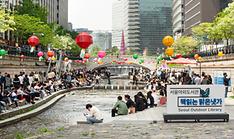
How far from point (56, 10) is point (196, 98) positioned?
133176 millimetres

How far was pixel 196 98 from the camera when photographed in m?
19.5

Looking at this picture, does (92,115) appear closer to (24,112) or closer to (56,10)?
(24,112)

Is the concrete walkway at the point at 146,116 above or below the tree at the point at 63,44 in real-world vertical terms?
below

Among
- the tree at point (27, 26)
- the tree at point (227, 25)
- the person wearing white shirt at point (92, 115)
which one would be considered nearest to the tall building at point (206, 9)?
the tree at point (227, 25)

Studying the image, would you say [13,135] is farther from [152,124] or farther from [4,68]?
[4,68]

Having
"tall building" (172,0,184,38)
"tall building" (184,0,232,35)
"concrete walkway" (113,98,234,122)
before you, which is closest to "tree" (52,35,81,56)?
"tall building" (184,0,232,35)

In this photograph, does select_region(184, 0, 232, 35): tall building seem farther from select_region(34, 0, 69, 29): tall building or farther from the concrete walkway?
the concrete walkway

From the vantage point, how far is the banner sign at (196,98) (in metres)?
19.5

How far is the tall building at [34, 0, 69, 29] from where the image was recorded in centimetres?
13350

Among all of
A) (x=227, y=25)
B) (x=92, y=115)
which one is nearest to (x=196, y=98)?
(x=92, y=115)

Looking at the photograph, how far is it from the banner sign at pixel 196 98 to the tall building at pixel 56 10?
4172 inches

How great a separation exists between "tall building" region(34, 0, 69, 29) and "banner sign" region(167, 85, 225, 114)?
10597cm

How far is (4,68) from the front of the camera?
4547 centimetres

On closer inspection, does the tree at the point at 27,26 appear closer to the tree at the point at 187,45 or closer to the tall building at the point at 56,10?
the tall building at the point at 56,10
